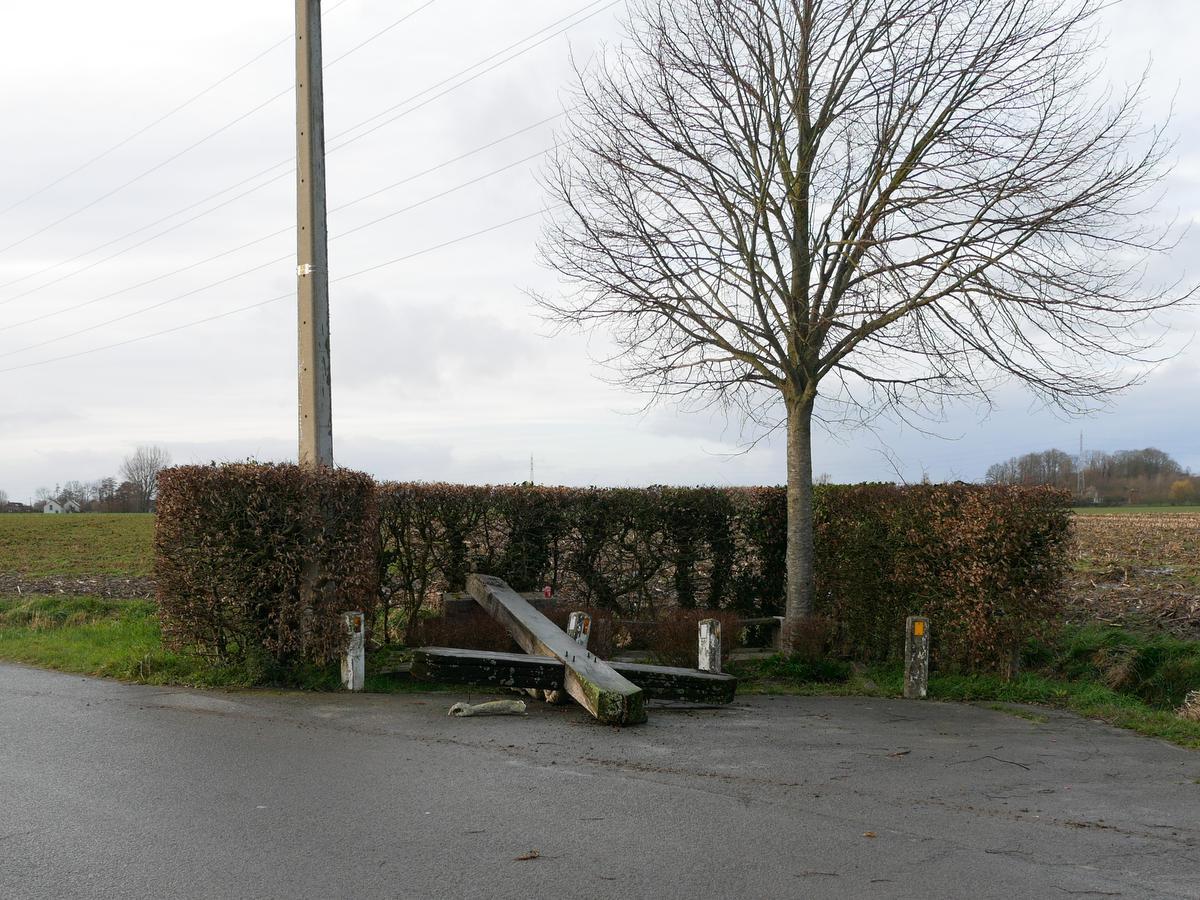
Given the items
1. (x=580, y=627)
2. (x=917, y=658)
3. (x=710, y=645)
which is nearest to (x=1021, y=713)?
(x=917, y=658)

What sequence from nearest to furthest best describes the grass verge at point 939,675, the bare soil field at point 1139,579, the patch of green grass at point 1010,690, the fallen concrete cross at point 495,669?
the patch of green grass at point 1010,690
the fallen concrete cross at point 495,669
the grass verge at point 939,675
the bare soil field at point 1139,579

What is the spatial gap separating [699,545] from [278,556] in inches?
253

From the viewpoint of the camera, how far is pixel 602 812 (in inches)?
246

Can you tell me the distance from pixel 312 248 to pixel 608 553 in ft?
18.9

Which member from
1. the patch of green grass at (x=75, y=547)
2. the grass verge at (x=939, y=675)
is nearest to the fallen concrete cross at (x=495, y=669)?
the grass verge at (x=939, y=675)

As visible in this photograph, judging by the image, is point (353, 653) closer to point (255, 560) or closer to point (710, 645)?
point (255, 560)

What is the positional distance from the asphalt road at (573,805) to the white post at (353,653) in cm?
84

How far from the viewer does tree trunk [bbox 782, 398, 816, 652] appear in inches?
522

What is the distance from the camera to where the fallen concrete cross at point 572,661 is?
8.91m

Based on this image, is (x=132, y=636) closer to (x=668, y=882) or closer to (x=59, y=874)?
(x=59, y=874)

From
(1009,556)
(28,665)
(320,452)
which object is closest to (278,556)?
(320,452)

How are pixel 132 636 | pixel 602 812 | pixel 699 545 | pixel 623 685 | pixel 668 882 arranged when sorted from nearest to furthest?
pixel 668 882 → pixel 602 812 → pixel 623 685 → pixel 132 636 → pixel 699 545

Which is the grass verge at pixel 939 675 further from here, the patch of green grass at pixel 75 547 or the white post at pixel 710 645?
the patch of green grass at pixel 75 547

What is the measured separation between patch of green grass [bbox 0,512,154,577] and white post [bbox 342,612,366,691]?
11500 millimetres
